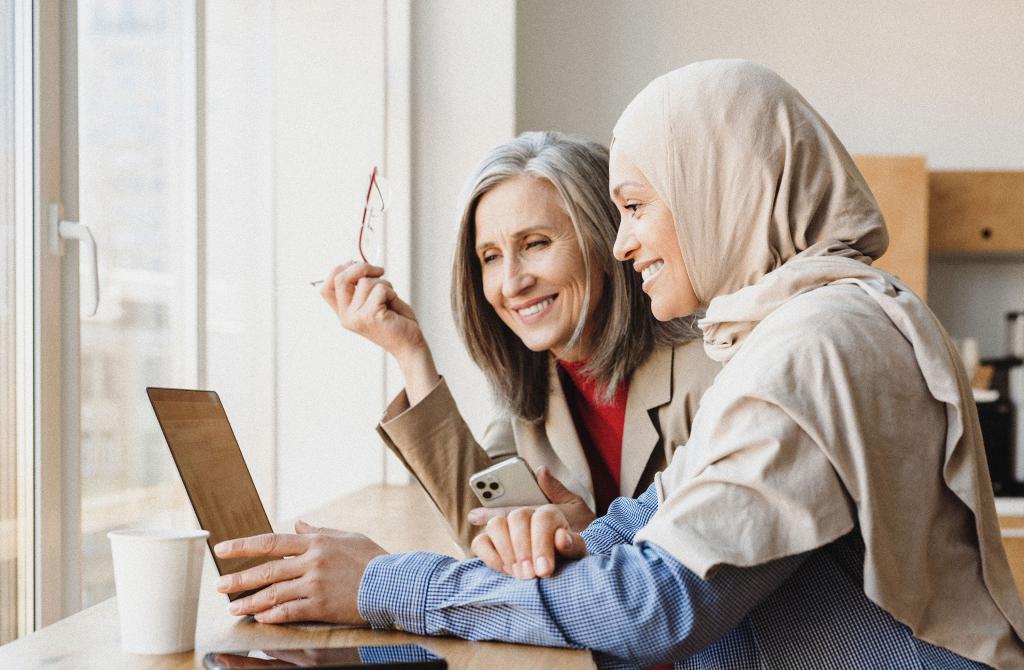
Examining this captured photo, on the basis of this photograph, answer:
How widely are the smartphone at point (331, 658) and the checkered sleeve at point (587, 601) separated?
0.28 ft

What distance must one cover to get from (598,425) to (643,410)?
0.56 ft

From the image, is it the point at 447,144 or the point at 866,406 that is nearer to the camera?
the point at 866,406

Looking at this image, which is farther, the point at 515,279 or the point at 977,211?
the point at 977,211

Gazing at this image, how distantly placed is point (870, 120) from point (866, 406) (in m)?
3.18

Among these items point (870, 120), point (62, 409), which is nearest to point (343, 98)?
point (62, 409)

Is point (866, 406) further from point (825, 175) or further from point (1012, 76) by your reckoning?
point (1012, 76)

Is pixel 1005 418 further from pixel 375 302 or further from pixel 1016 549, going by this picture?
pixel 375 302

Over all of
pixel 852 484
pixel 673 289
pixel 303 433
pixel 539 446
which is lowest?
pixel 303 433

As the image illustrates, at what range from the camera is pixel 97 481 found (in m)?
1.91

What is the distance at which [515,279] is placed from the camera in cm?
183

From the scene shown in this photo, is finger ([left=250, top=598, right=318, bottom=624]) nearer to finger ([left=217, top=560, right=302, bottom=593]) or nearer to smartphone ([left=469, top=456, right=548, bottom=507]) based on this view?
finger ([left=217, top=560, right=302, bottom=593])

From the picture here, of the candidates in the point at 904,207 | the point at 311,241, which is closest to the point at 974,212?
the point at 904,207

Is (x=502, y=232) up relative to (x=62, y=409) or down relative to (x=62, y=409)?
up

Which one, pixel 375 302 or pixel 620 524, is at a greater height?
pixel 375 302
